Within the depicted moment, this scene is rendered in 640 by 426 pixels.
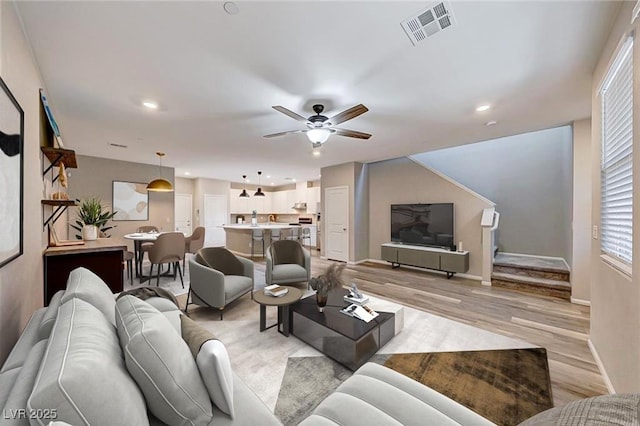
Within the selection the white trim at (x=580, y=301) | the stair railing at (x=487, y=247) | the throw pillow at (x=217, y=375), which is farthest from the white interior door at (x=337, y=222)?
the throw pillow at (x=217, y=375)

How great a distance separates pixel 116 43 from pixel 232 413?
2630 mm

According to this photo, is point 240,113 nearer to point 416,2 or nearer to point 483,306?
point 416,2

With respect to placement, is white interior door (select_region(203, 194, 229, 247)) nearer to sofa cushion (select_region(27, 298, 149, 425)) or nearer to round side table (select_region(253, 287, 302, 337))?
round side table (select_region(253, 287, 302, 337))

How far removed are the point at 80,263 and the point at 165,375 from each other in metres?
2.58

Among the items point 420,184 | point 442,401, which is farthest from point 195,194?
point 442,401

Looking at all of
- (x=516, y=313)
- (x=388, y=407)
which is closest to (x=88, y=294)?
(x=388, y=407)

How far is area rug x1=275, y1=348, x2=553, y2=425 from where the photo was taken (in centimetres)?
169

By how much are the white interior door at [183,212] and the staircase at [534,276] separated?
29.4 feet

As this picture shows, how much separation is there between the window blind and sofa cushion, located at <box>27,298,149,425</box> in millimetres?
2727

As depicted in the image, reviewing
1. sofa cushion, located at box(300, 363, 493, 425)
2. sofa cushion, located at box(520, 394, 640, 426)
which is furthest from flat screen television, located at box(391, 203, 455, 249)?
sofa cushion, located at box(520, 394, 640, 426)

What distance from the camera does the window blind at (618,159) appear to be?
63.5 inches

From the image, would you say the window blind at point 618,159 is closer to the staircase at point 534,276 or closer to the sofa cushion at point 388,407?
the sofa cushion at point 388,407

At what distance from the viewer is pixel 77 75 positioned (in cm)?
234

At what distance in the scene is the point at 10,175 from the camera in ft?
4.41
